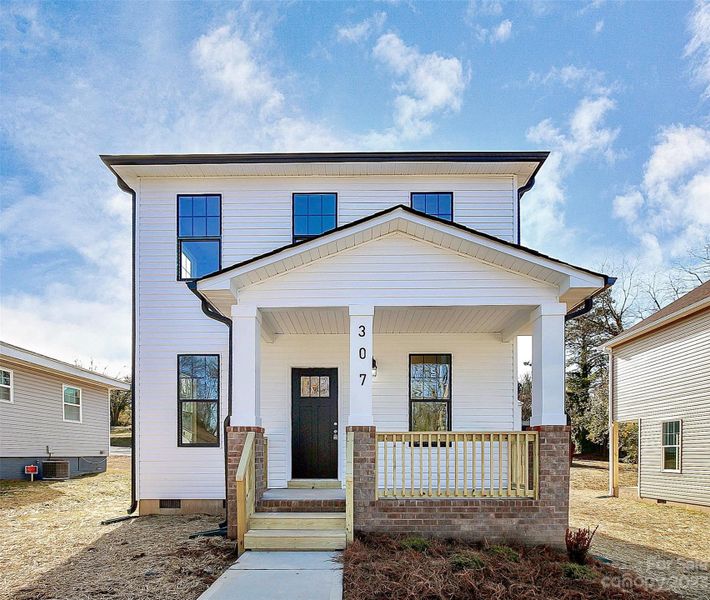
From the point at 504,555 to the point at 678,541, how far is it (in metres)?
4.54

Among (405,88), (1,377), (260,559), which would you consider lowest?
(260,559)

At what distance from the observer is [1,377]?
43.7 ft

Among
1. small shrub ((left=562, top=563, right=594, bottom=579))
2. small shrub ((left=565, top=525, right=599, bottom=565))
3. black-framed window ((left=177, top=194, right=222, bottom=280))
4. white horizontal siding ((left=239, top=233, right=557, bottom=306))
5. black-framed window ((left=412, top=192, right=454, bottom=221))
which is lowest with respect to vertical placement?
small shrub ((left=565, top=525, right=599, bottom=565))

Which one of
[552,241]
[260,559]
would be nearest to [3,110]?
[260,559]

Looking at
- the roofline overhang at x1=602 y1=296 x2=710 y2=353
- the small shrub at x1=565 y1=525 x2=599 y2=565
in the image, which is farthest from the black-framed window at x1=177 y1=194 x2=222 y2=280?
the roofline overhang at x1=602 y1=296 x2=710 y2=353

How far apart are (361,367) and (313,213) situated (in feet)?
13.3

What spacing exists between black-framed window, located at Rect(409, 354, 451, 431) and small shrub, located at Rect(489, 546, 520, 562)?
3221mm

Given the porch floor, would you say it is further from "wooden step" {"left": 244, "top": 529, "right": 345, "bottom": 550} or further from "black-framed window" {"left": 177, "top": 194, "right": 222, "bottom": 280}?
"black-framed window" {"left": 177, "top": 194, "right": 222, "bottom": 280}

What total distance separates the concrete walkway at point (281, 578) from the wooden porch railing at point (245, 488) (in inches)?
12.1

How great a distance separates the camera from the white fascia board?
632 centimetres

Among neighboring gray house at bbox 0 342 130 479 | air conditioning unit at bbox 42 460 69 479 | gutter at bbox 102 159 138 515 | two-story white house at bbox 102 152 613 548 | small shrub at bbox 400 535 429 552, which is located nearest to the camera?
small shrub at bbox 400 535 429 552

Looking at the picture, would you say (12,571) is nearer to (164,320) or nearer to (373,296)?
(164,320)

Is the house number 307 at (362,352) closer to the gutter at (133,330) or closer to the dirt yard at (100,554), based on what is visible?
the dirt yard at (100,554)

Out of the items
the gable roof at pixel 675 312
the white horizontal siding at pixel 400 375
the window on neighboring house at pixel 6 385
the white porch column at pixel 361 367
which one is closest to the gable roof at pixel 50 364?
the window on neighboring house at pixel 6 385
